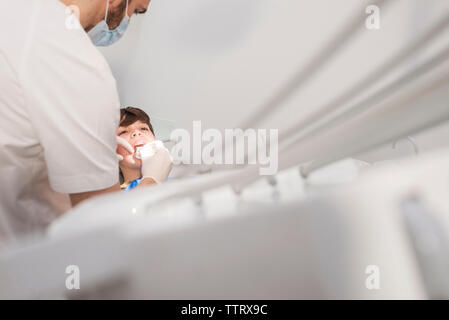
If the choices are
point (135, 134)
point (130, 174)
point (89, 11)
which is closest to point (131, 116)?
point (135, 134)

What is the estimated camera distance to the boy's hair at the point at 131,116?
1.09 metres

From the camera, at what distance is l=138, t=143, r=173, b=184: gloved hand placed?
3.18 ft

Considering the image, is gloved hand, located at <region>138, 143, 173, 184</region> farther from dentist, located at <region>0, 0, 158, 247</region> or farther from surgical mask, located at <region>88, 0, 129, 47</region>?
surgical mask, located at <region>88, 0, 129, 47</region>

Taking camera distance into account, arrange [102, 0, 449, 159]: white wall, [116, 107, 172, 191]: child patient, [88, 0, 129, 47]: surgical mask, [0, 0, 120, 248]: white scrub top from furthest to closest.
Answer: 1. [116, 107, 172, 191]: child patient
2. [88, 0, 129, 47]: surgical mask
3. [102, 0, 449, 159]: white wall
4. [0, 0, 120, 248]: white scrub top

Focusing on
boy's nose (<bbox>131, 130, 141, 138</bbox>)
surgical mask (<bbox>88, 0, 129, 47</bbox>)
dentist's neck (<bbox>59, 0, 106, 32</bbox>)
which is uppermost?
surgical mask (<bbox>88, 0, 129, 47</bbox>)

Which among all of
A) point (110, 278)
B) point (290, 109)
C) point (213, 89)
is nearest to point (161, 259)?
point (110, 278)

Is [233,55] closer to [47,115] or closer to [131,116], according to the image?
[131,116]

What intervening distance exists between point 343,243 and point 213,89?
100cm

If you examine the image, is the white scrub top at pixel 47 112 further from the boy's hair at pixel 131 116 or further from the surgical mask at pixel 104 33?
the boy's hair at pixel 131 116

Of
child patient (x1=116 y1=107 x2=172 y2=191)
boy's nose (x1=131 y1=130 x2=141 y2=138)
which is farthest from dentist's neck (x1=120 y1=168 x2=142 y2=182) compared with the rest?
boy's nose (x1=131 y1=130 x2=141 y2=138)

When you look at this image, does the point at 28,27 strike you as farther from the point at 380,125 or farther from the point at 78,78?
the point at 380,125

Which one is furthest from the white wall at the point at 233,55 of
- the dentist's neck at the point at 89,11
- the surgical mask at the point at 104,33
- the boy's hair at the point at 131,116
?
the dentist's neck at the point at 89,11

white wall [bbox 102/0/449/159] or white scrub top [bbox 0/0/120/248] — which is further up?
white wall [bbox 102/0/449/159]

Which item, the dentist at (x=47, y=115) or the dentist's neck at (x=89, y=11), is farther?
the dentist's neck at (x=89, y=11)
